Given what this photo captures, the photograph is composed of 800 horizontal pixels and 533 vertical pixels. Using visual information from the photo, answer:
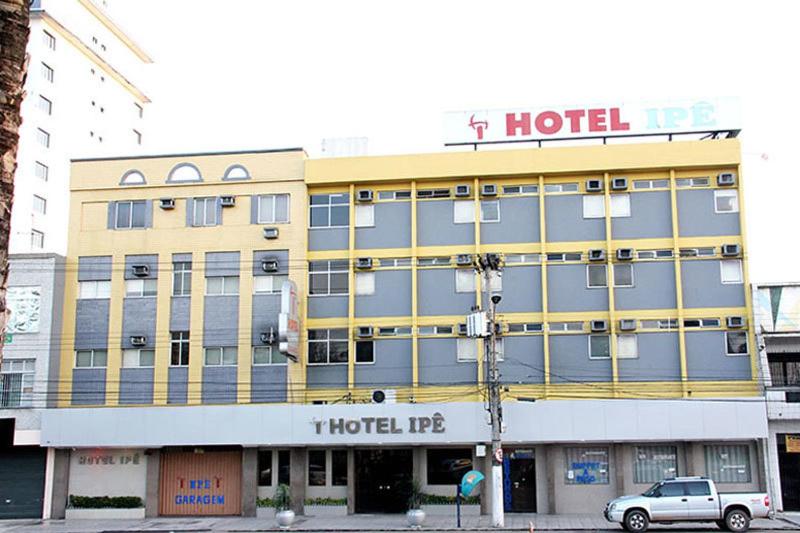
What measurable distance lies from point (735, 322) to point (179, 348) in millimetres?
23813

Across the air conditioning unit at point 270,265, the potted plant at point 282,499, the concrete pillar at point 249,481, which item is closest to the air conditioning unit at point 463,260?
the air conditioning unit at point 270,265

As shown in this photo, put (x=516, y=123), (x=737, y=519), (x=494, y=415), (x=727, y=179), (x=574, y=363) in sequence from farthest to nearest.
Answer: (x=516, y=123) < (x=727, y=179) < (x=574, y=363) < (x=494, y=415) < (x=737, y=519)

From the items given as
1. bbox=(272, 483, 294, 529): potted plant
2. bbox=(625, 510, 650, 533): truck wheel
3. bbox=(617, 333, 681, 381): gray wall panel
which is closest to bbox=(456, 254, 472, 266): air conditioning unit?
bbox=(617, 333, 681, 381): gray wall panel

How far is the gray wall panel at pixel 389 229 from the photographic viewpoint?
3900cm

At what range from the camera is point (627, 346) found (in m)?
36.9

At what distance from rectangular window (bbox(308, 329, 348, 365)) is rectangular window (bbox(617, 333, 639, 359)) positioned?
11.7 metres

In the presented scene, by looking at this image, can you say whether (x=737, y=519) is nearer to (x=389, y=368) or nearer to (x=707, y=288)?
(x=707, y=288)

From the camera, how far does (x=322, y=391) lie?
1492 inches

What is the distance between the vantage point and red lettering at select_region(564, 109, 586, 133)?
38.6 meters

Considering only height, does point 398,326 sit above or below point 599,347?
above

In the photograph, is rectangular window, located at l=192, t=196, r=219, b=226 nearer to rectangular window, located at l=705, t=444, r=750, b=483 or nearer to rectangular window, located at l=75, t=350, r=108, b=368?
rectangular window, located at l=75, t=350, r=108, b=368

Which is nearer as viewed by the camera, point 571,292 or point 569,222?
point 571,292

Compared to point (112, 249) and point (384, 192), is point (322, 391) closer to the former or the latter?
point (384, 192)

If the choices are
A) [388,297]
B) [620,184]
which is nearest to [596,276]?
[620,184]
